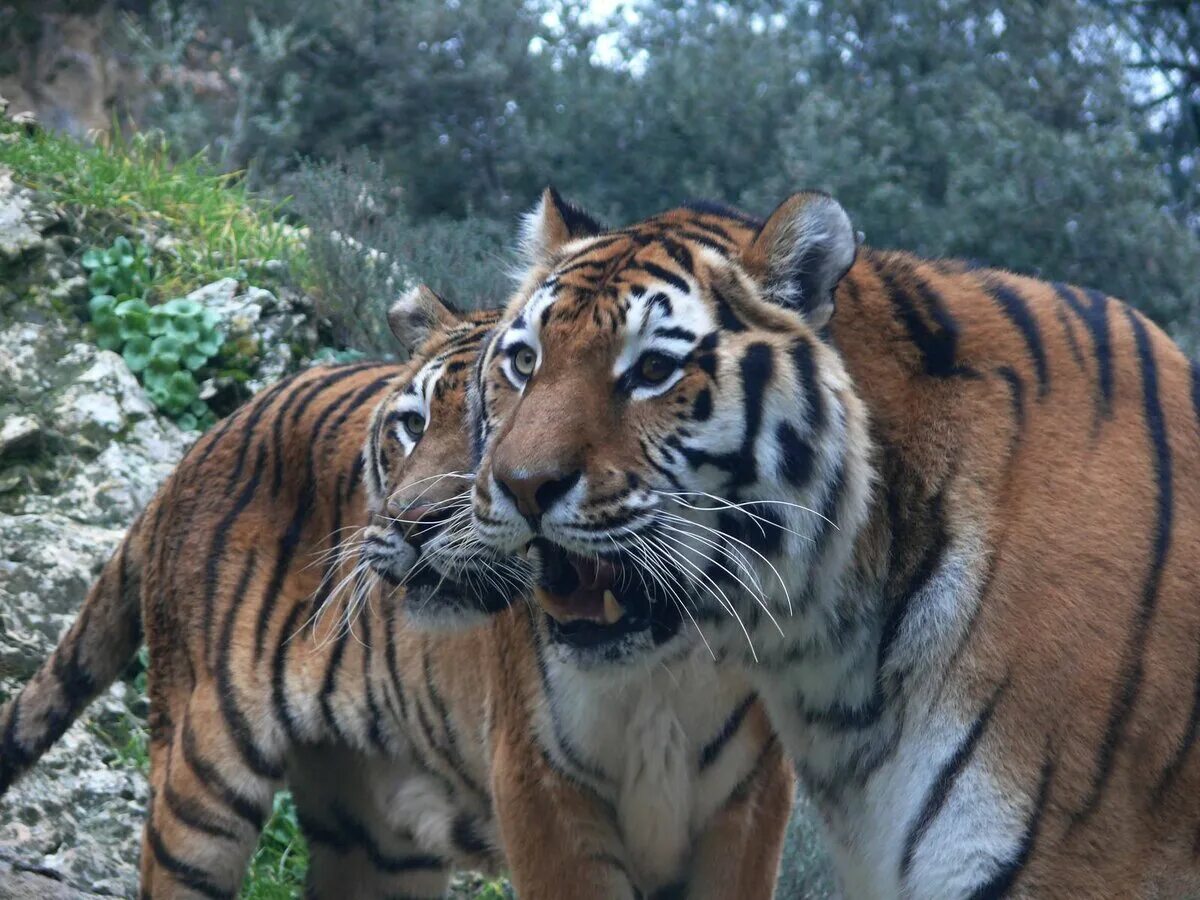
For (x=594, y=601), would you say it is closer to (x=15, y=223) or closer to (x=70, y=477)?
(x=70, y=477)

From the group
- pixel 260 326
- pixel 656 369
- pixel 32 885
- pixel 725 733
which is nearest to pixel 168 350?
pixel 260 326

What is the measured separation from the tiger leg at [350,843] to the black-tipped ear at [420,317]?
1.23 metres

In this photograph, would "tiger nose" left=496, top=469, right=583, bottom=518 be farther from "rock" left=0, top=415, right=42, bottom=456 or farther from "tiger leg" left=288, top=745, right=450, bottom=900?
"rock" left=0, top=415, right=42, bottom=456

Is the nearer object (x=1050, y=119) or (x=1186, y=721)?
(x=1186, y=721)

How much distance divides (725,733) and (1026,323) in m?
1.14

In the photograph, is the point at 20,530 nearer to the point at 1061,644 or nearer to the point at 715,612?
the point at 715,612

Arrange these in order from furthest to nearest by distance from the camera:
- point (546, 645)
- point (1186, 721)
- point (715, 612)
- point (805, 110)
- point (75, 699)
A: point (805, 110) → point (75, 699) → point (546, 645) → point (715, 612) → point (1186, 721)

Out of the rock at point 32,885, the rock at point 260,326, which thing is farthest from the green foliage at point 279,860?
the rock at point 260,326

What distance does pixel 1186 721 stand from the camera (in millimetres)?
2184

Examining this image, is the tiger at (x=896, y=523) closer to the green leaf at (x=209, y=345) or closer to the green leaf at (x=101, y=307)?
the green leaf at (x=209, y=345)

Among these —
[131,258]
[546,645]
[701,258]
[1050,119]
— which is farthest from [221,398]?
[1050,119]

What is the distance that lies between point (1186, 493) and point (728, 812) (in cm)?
133

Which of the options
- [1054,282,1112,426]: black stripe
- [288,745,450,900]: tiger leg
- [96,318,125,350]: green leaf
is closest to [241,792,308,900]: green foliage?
[288,745,450,900]: tiger leg

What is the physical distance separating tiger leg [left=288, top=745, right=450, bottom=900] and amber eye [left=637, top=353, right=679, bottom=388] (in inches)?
86.8
